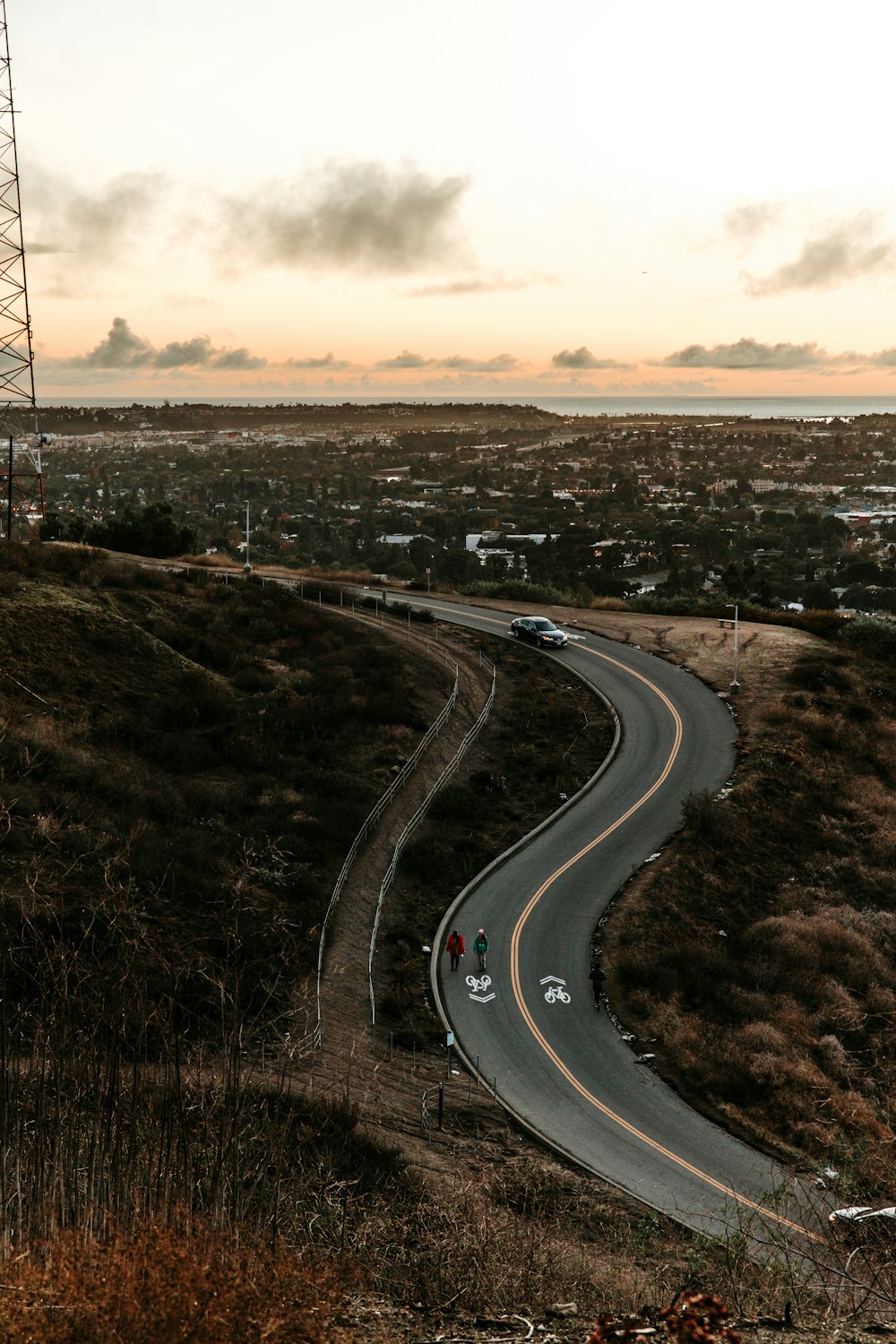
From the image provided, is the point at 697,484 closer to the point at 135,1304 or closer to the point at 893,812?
the point at 893,812

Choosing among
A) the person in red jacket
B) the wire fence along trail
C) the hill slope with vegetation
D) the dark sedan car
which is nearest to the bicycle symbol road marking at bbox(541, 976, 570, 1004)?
the hill slope with vegetation

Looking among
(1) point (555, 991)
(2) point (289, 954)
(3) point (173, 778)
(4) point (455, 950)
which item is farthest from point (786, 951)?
(3) point (173, 778)

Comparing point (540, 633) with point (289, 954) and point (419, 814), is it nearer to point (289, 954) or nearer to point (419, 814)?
point (419, 814)

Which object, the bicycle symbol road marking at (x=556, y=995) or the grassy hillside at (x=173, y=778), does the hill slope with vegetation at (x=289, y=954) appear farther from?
the bicycle symbol road marking at (x=556, y=995)

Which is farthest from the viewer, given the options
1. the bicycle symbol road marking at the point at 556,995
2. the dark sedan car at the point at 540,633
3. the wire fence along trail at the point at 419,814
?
the dark sedan car at the point at 540,633

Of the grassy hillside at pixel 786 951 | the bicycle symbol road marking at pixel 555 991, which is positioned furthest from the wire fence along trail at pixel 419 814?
the grassy hillside at pixel 786 951

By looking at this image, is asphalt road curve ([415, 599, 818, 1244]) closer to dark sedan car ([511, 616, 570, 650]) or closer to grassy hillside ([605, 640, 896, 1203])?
grassy hillside ([605, 640, 896, 1203])

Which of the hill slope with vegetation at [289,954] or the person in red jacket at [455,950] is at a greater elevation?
the hill slope with vegetation at [289,954]
